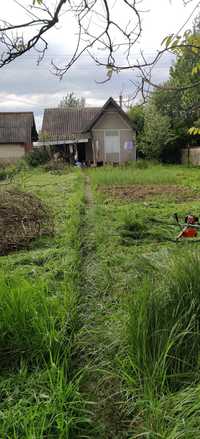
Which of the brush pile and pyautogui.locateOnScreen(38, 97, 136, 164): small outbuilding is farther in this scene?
pyautogui.locateOnScreen(38, 97, 136, 164): small outbuilding

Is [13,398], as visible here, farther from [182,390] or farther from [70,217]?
[70,217]

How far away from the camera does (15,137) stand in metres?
29.1

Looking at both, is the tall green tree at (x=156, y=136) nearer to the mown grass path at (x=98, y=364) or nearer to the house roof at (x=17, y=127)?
the house roof at (x=17, y=127)

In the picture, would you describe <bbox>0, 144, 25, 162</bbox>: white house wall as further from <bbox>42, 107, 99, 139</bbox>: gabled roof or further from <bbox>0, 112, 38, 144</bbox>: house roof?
<bbox>42, 107, 99, 139</bbox>: gabled roof

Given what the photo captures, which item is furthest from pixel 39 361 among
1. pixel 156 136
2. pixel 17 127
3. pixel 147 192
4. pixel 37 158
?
pixel 17 127

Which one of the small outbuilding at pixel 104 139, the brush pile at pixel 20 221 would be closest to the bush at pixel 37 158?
the small outbuilding at pixel 104 139

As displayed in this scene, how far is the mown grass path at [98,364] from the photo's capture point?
1.96m

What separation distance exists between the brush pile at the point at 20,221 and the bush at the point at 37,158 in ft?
56.8

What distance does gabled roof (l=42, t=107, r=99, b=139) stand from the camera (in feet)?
88.6

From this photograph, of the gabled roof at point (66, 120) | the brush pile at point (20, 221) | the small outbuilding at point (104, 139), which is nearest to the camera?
the brush pile at point (20, 221)

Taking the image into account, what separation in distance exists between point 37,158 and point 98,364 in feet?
72.1

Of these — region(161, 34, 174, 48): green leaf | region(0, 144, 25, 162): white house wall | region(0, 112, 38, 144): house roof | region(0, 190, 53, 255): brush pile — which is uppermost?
region(0, 112, 38, 144): house roof

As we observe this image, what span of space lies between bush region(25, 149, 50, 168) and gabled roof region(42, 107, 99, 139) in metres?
2.96

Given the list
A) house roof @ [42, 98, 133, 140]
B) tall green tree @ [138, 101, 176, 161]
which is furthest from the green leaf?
house roof @ [42, 98, 133, 140]
